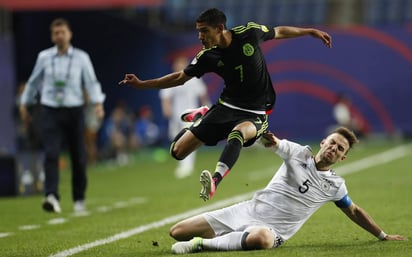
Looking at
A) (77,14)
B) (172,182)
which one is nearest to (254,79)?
(172,182)

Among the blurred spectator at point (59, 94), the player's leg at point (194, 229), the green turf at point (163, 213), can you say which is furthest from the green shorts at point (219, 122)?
the blurred spectator at point (59, 94)

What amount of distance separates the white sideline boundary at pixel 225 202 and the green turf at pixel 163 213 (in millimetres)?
115

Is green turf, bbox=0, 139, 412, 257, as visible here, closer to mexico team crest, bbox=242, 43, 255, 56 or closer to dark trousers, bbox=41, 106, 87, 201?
dark trousers, bbox=41, 106, 87, 201

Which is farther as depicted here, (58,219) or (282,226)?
(58,219)

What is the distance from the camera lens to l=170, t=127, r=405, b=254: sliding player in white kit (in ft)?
27.9

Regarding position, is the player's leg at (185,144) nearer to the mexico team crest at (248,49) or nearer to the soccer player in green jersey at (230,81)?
the soccer player in green jersey at (230,81)

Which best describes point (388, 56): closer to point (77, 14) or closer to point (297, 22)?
point (297, 22)

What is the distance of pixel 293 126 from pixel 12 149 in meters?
11.1

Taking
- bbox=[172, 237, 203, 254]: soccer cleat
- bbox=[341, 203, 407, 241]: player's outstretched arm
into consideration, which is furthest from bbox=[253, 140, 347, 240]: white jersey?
bbox=[172, 237, 203, 254]: soccer cleat

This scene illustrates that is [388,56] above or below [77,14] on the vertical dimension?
below

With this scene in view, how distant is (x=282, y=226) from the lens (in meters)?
8.62

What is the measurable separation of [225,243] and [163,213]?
4243 mm

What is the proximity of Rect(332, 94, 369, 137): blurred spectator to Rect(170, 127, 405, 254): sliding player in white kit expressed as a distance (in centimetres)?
1899

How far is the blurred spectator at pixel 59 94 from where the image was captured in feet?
42.1
